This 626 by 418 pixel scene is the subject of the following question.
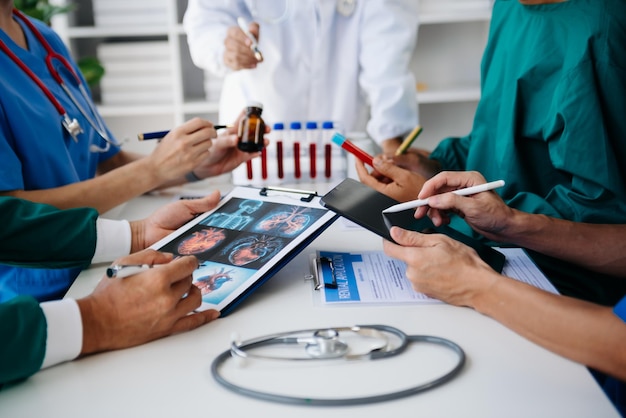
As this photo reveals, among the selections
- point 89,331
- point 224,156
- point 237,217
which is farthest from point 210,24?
point 89,331

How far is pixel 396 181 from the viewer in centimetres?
142

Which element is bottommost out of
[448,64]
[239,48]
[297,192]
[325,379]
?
[325,379]

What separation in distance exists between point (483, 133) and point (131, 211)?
91cm

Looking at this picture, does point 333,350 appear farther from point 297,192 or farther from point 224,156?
point 224,156

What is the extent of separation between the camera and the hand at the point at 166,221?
1221 millimetres

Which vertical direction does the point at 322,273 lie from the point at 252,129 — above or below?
below

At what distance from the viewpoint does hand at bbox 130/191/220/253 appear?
48.1 inches

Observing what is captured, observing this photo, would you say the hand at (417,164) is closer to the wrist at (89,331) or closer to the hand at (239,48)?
the hand at (239,48)

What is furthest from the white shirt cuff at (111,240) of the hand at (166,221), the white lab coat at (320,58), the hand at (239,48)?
the white lab coat at (320,58)

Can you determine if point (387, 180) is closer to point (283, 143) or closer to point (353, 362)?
point (283, 143)

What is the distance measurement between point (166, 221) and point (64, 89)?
53 cm

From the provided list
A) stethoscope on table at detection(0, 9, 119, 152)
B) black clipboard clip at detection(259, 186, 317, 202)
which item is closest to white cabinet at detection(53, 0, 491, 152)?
stethoscope on table at detection(0, 9, 119, 152)

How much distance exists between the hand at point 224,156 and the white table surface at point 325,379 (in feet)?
2.34

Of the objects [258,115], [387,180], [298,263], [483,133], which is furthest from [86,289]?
[483,133]
